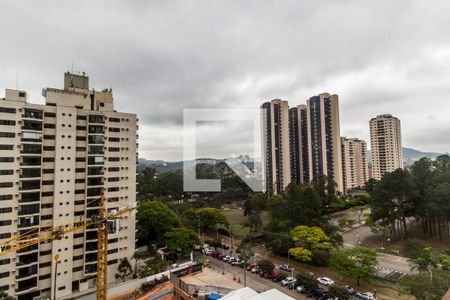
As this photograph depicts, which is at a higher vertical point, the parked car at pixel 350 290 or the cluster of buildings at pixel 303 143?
the cluster of buildings at pixel 303 143

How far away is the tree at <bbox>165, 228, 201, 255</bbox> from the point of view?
11.1 m

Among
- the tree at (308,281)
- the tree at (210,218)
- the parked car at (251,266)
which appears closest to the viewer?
the tree at (308,281)

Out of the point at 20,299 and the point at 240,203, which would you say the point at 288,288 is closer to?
the point at 20,299

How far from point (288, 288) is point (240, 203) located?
15.2 meters

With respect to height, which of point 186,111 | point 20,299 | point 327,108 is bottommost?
point 20,299

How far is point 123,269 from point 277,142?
17.0m

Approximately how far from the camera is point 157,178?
2397 cm

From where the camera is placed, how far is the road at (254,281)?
8.40 meters

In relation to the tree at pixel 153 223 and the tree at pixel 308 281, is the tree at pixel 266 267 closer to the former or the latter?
the tree at pixel 308 281

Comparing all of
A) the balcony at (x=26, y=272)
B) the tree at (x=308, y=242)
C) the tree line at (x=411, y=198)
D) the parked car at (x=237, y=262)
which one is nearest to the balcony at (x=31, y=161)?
the balcony at (x=26, y=272)

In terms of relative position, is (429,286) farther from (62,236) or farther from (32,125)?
(32,125)

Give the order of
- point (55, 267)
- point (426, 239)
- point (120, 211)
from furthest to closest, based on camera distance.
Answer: point (426, 239), point (120, 211), point (55, 267)

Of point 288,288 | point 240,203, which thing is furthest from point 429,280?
point 240,203

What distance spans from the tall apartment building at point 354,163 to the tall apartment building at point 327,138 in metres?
3.37
